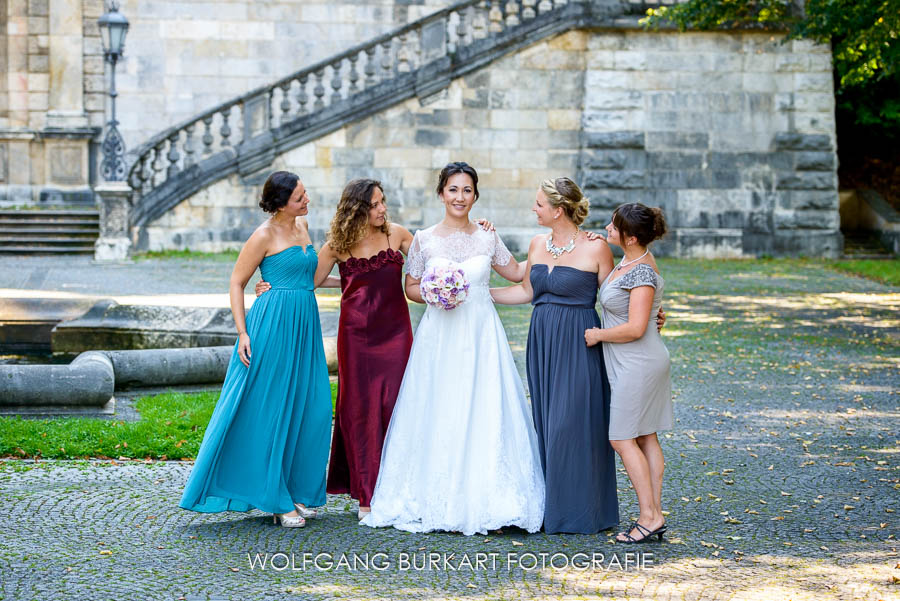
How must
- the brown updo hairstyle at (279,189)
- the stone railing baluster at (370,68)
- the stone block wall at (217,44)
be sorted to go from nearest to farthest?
the brown updo hairstyle at (279,189) < the stone railing baluster at (370,68) < the stone block wall at (217,44)

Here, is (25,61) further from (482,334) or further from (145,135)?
(482,334)

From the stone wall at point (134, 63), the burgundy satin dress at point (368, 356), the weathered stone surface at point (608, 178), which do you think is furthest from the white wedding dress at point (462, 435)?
the stone wall at point (134, 63)

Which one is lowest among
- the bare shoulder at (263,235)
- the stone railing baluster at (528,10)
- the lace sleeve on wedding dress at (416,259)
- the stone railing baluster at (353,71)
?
the lace sleeve on wedding dress at (416,259)

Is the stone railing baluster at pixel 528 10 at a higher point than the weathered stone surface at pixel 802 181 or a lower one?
higher

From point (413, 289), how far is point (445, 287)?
43 centimetres

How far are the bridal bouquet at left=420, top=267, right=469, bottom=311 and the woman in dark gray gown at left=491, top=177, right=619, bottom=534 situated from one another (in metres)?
0.39

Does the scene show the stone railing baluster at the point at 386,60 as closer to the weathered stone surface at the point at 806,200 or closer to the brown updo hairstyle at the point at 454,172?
the weathered stone surface at the point at 806,200

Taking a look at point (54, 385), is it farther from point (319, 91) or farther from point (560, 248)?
point (319, 91)

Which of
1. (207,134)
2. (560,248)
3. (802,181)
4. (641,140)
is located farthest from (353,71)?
(560,248)

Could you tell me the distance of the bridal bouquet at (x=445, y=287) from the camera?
5.96 meters

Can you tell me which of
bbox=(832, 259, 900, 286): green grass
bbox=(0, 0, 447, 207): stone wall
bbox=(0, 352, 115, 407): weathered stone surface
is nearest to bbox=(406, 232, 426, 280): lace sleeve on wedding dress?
bbox=(0, 352, 115, 407): weathered stone surface

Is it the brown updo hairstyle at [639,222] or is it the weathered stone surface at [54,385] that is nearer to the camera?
the brown updo hairstyle at [639,222]

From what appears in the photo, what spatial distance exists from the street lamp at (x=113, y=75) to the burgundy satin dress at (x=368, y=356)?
14708 millimetres

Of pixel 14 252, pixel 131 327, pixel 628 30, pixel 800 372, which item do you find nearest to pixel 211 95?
pixel 14 252
